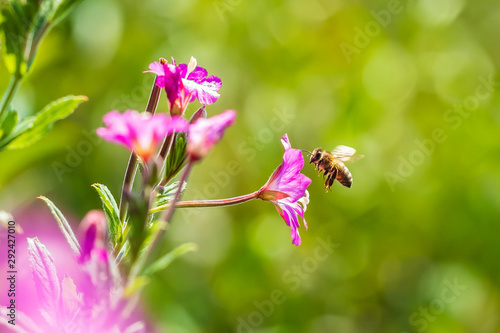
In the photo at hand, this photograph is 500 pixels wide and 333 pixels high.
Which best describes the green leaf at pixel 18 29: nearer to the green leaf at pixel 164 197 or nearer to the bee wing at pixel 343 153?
the green leaf at pixel 164 197

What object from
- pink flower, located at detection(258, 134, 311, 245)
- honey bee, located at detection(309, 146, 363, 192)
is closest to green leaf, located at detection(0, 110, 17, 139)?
pink flower, located at detection(258, 134, 311, 245)

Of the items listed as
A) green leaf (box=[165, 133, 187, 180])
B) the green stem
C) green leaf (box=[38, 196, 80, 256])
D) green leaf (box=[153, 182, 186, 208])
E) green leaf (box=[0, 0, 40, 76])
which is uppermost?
green leaf (box=[0, 0, 40, 76])

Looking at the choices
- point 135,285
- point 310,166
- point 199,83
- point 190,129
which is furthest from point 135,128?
point 310,166

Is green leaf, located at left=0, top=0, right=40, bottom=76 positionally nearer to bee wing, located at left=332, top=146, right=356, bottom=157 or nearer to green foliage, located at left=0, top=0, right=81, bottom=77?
green foliage, located at left=0, top=0, right=81, bottom=77

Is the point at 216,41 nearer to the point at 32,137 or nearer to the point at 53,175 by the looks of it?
the point at 53,175

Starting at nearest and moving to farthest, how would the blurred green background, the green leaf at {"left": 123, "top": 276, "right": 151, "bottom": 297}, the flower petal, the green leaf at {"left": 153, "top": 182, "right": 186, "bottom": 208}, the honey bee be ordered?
the green leaf at {"left": 123, "top": 276, "right": 151, "bottom": 297} < the flower petal < the green leaf at {"left": 153, "top": 182, "right": 186, "bottom": 208} < the honey bee < the blurred green background

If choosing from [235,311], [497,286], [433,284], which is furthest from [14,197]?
[497,286]

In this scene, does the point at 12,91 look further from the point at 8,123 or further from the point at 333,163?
the point at 333,163
